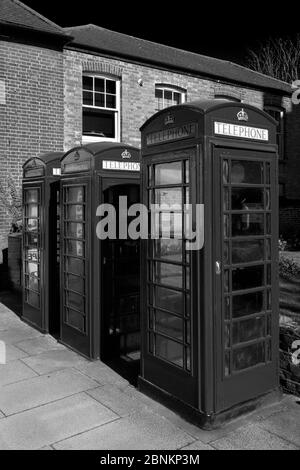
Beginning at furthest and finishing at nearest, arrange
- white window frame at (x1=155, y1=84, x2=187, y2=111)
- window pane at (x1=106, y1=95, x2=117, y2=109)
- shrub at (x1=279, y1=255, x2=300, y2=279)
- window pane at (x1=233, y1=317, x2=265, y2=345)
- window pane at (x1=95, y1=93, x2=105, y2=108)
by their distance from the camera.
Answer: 1. white window frame at (x1=155, y1=84, x2=187, y2=111)
2. window pane at (x1=106, y1=95, x2=117, y2=109)
3. window pane at (x1=95, y1=93, x2=105, y2=108)
4. shrub at (x1=279, y1=255, x2=300, y2=279)
5. window pane at (x1=233, y1=317, x2=265, y2=345)

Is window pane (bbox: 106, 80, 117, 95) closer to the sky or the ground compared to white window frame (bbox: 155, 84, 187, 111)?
closer to the ground

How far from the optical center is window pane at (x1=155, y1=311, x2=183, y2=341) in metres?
4.14

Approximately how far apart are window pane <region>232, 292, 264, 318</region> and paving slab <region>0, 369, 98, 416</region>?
1803mm

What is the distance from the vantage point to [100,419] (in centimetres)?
401

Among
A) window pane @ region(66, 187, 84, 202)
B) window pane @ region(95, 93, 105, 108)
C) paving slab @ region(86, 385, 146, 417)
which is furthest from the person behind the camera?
window pane @ region(95, 93, 105, 108)

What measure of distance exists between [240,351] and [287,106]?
1685 centimetres

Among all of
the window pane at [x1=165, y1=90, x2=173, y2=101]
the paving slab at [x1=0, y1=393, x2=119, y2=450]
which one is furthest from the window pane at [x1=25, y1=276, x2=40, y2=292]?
→ the window pane at [x1=165, y1=90, x2=173, y2=101]

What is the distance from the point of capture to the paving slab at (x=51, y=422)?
365 centimetres

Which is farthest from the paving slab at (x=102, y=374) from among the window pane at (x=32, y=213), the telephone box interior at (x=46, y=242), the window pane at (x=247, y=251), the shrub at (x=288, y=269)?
the shrub at (x=288, y=269)

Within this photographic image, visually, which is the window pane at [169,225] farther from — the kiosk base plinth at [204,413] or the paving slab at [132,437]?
the paving slab at [132,437]

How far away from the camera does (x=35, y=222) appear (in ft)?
23.5

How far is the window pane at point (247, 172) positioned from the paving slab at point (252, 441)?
2.10 metres

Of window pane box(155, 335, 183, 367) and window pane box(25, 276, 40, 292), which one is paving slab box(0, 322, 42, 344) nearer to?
window pane box(25, 276, 40, 292)

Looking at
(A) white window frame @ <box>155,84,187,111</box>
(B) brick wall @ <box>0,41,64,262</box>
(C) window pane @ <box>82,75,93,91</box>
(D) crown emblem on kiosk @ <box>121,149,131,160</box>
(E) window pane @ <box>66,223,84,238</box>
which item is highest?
(A) white window frame @ <box>155,84,187,111</box>
